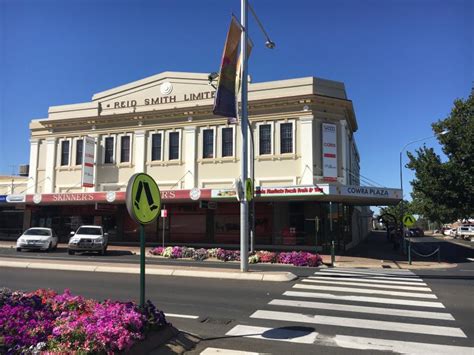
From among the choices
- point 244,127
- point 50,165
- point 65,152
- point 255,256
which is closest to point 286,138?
point 255,256

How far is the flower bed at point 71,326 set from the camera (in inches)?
199

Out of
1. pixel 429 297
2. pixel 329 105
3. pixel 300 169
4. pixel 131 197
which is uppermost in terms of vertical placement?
pixel 329 105

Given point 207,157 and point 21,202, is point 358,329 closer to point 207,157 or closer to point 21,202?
point 207,157

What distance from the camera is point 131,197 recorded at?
606cm

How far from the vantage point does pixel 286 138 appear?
28531 mm

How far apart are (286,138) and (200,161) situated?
6381mm

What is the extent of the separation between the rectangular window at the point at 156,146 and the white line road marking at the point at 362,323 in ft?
80.3

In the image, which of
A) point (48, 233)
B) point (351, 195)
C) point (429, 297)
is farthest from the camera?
point (48, 233)

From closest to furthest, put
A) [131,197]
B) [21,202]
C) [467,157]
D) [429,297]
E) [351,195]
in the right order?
1. [131,197]
2. [429,297]
3. [351,195]
4. [467,157]
5. [21,202]

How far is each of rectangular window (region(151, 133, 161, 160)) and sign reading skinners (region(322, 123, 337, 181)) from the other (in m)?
12.2

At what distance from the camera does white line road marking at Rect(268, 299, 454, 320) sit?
8555mm

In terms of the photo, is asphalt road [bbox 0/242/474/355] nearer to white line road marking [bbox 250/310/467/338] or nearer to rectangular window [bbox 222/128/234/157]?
white line road marking [bbox 250/310/467/338]

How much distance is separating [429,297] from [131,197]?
27.4 ft

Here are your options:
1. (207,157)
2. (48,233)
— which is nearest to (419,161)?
(207,157)
